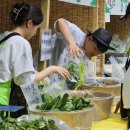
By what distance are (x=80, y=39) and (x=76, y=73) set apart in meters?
0.53

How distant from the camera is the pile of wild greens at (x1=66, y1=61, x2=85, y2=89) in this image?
1898mm

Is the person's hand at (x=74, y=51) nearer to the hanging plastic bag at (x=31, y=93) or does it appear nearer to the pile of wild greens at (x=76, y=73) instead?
the pile of wild greens at (x=76, y=73)

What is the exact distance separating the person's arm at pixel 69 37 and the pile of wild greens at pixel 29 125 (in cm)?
101

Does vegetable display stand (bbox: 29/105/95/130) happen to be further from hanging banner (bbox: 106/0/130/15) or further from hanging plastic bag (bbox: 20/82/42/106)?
hanging banner (bbox: 106/0/130/15)

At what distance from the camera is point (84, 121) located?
127cm

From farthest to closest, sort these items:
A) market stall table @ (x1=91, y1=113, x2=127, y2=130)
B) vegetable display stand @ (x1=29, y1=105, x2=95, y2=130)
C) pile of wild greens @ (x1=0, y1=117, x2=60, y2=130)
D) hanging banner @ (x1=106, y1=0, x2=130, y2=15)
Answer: hanging banner @ (x1=106, y1=0, x2=130, y2=15)
market stall table @ (x1=91, y1=113, x2=127, y2=130)
vegetable display stand @ (x1=29, y1=105, x2=95, y2=130)
pile of wild greens @ (x1=0, y1=117, x2=60, y2=130)

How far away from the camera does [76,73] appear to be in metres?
1.97

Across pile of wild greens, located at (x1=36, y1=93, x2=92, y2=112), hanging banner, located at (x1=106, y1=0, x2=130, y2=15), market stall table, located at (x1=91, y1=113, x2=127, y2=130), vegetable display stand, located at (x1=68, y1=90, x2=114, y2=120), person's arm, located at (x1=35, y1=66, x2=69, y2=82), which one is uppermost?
hanging banner, located at (x1=106, y1=0, x2=130, y2=15)

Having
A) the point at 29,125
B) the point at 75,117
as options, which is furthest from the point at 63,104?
the point at 29,125

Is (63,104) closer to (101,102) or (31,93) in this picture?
(31,93)

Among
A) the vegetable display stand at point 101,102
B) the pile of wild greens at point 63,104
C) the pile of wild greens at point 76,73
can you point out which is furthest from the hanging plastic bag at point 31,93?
the pile of wild greens at point 76,73

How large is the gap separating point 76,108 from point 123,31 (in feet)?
10.4

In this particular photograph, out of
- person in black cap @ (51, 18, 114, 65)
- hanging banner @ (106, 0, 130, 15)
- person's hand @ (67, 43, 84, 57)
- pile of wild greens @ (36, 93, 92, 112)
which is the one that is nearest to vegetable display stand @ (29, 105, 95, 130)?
pile of wild greens @ (36, 93, 92, 112)

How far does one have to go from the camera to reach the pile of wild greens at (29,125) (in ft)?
3.47
